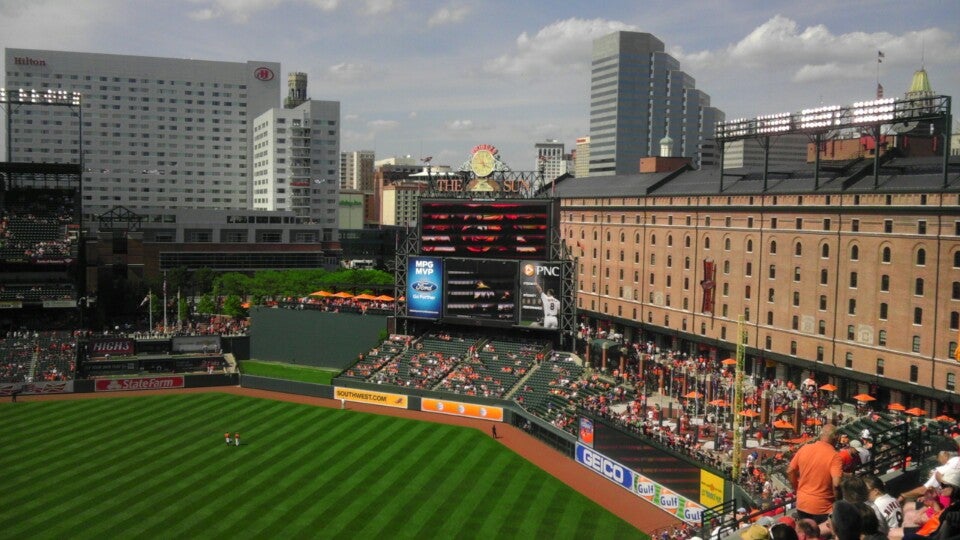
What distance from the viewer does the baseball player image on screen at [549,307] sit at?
62.5 m

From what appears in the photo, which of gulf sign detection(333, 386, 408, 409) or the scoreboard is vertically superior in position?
the scoreboard

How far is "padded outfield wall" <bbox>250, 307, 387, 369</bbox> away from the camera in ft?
249

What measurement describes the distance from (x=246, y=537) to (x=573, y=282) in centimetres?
3344

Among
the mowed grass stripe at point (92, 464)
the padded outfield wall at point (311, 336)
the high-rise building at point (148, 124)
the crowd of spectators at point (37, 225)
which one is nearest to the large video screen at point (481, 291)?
the padded outfield wall at point (311, 336)

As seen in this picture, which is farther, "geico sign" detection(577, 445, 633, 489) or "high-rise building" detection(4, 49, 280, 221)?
"high-rise building" detection(4, 49, 280, 221)

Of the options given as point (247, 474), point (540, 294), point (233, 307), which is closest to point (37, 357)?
point (233, 307)

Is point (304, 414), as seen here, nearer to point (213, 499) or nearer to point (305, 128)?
point (213, 499)

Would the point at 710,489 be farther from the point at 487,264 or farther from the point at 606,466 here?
the point at 487,264

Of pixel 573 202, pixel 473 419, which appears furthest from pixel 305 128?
pixel 473 419

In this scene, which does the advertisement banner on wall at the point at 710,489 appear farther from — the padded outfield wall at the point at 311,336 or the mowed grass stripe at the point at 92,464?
the padded outfield wall at the point at 311,336

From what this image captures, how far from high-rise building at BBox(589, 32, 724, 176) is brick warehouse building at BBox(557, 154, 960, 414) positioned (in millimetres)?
111314

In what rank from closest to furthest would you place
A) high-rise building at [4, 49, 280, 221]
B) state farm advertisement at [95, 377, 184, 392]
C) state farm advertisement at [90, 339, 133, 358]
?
state farm advertisement at [95, 377, 184, 392]
state farm advertisement at [90, 339, 133, 358]
high-rise building at [4, 49, 280, 221]

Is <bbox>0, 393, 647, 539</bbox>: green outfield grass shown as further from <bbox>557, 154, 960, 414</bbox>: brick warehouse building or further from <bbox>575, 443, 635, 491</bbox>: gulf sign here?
<bbox>557, 154, 960, 414</bbox>: brick warehouse building

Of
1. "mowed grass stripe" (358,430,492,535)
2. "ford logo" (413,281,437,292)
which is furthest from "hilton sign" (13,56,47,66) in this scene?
"mowed grass stripe" (358,430,492,535)
